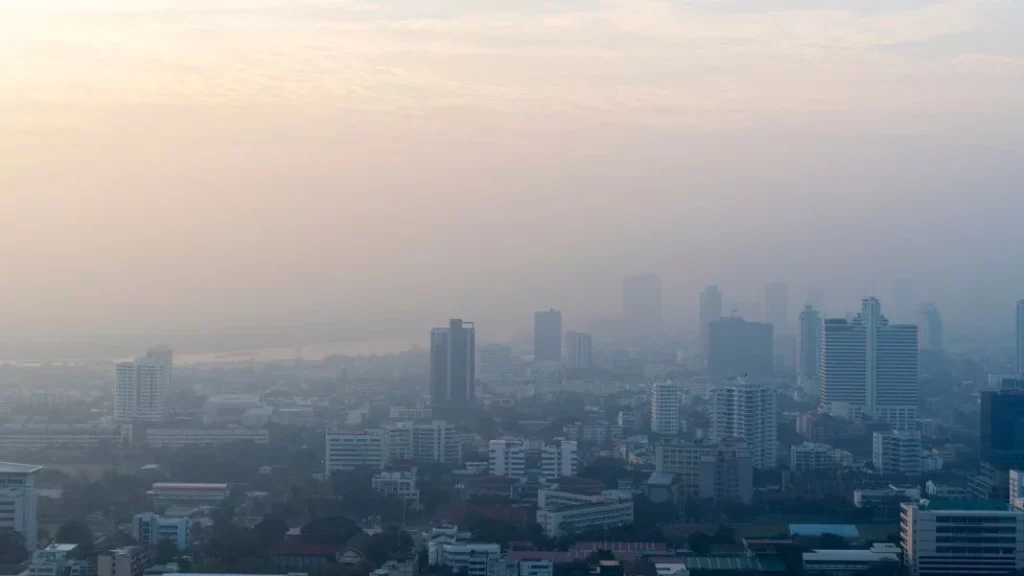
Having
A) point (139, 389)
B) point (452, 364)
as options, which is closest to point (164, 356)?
point (139, 389)

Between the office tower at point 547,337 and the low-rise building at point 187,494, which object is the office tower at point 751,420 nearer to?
the low-rise building at point 187,494

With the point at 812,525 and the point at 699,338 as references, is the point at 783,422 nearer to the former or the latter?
the point at 812,525

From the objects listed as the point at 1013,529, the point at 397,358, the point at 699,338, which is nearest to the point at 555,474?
the point at 1013,529

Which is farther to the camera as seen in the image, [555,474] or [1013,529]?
[555,474]

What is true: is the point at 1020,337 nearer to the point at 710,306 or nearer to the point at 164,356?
the point at 710,306

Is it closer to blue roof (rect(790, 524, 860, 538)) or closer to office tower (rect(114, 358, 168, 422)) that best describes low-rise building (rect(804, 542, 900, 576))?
blue roof (rect(790, 524, 860, 538))

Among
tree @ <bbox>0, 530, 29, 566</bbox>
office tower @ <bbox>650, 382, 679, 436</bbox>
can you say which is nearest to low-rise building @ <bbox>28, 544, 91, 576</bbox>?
tree @ <bbox>0, 530, 29, 566</bbox>
